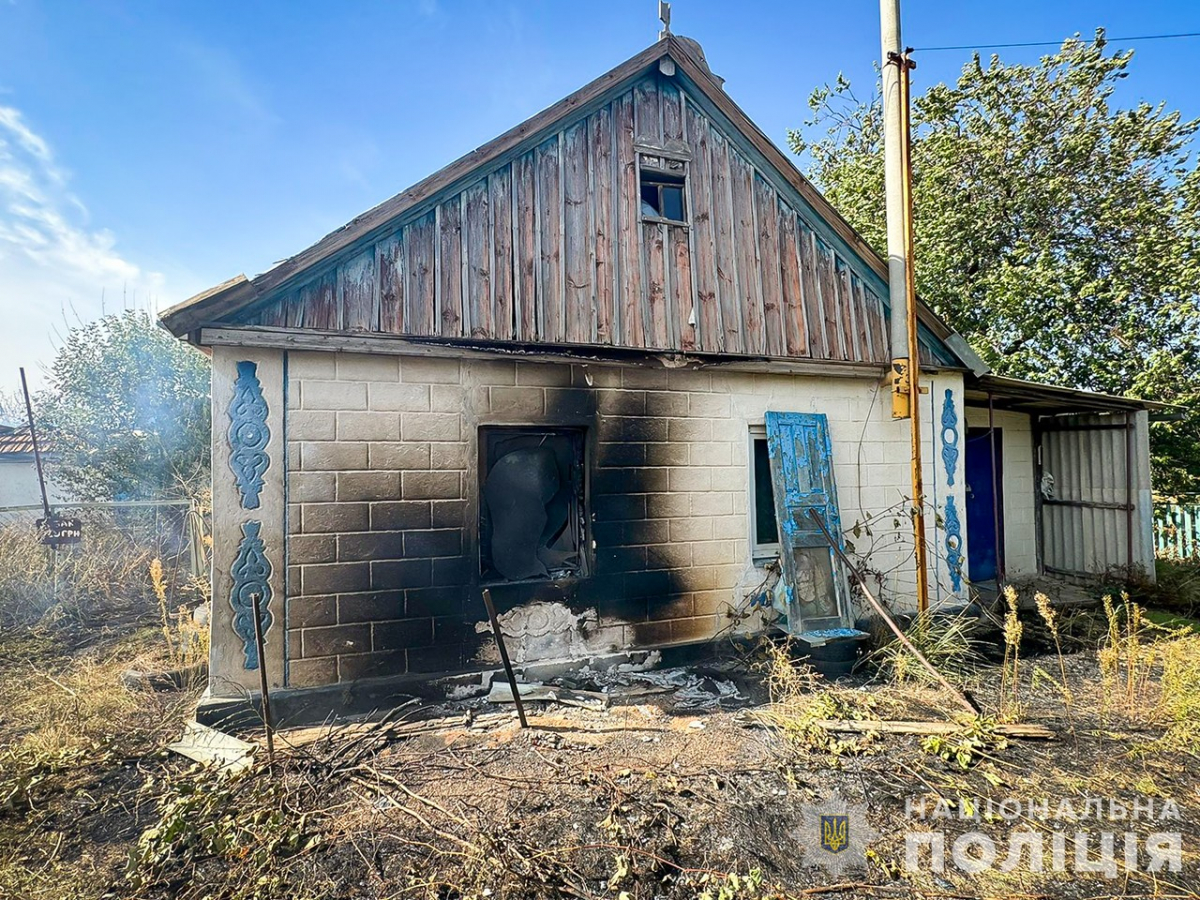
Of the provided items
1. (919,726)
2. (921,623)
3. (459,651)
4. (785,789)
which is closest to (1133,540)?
(921,623)

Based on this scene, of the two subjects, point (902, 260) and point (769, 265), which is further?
point (902, 260)

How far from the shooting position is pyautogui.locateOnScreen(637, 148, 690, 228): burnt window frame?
18.3 ft

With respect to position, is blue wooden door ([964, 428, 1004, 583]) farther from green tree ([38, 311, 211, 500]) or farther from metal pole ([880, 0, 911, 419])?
green tree ([38, 311, 211, 500])

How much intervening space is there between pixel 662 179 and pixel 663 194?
0.48 feet

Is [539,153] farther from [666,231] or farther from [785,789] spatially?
[785,789]

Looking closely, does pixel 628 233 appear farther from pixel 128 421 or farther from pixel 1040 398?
pixel 128 421

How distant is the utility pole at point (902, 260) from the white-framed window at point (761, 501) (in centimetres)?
145

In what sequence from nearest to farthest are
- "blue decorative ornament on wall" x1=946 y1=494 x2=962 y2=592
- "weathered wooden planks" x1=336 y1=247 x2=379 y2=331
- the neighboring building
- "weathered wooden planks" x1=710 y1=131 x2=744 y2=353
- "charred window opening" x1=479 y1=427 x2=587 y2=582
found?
1. "weathered wooden planks" x1=336 y1=247 x2=379 y2=331
2. "charred window opening" x1=479 y1=427 x2=587 y2=582
3. "weathered wooden planks" x1=710 y1=131 x2=744 y2=353
4. "blue decorative ornament on wall" x1=946 y1=494 x2=962 y2=592
5. the neighboring building

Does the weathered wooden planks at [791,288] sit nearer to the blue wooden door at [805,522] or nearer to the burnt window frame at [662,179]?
the blue wooden door at [805,522]

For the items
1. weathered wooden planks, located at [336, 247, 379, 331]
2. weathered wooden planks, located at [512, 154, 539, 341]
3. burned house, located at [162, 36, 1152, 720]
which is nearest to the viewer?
burned house, located at [162, 36, 1152, 720]

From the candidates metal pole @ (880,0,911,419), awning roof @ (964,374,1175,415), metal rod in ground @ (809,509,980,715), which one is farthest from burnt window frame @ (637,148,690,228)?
awning roof @ (964,374,1175,415)

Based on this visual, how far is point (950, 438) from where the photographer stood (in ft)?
21.6

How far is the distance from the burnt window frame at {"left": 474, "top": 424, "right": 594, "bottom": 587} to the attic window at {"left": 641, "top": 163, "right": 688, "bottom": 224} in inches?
96.5

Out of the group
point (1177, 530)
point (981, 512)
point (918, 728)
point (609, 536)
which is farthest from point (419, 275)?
point (1177, 530)
